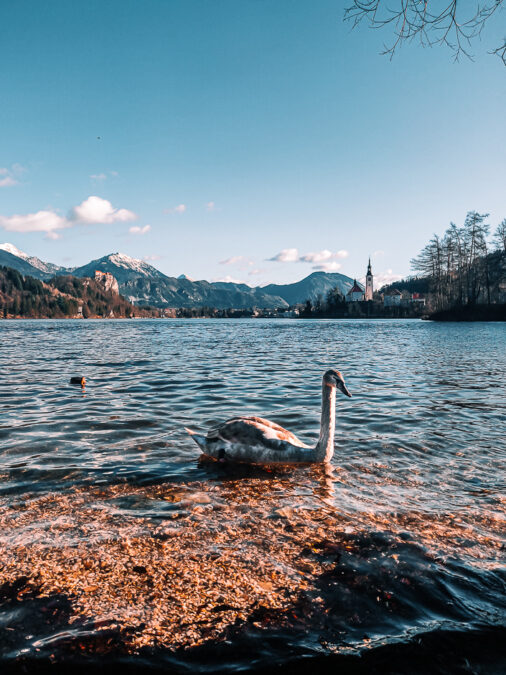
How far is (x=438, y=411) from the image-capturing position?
41.9ft

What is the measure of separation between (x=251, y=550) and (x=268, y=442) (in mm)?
2962

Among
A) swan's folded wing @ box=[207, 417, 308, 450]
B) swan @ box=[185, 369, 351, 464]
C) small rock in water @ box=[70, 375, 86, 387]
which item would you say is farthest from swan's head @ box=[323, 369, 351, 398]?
small rock in water @ box=[70, 375, 86, 387]

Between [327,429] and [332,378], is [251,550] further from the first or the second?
[332,378]

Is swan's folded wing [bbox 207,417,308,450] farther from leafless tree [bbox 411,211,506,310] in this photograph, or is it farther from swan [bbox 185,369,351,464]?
leafless tree [bbox 411,211,506,310]

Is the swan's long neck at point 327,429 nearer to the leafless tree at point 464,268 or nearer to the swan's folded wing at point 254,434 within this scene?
the swan's folded wing at point 254,434

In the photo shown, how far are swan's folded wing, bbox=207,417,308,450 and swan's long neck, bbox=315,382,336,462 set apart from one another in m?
0.39

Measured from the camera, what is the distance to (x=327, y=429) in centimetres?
797

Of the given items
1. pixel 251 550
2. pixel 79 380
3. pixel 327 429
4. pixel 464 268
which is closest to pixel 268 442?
pixel 327 429

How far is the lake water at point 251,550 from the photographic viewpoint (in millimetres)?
3445

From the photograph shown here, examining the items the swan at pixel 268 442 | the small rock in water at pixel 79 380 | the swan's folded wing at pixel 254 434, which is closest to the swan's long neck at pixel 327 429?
the swan at pixel 268 442

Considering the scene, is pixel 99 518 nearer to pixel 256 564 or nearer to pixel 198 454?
pixel 256 564

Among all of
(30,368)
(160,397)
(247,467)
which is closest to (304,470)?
(247,467)

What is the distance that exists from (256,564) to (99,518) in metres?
2.48

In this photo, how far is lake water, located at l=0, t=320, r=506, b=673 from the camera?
3.45 metres
